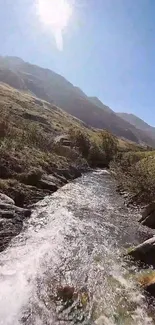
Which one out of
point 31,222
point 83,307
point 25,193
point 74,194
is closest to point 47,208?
point 25,193

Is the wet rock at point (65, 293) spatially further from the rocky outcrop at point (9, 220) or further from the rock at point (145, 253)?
the rock at point (145, 253)

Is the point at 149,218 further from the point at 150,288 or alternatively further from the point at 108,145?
the point at 108,145

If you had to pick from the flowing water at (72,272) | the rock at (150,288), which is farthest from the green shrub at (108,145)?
the rock at (150,288)

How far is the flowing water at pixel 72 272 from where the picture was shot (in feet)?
47.5

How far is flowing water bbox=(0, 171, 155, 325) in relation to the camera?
14477 millimetres

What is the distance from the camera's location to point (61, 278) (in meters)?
17.5

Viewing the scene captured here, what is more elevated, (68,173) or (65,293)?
(65,293)

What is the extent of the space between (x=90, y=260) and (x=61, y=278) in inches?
143

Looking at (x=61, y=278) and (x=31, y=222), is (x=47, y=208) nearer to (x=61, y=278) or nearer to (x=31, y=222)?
(x=31, y=222)

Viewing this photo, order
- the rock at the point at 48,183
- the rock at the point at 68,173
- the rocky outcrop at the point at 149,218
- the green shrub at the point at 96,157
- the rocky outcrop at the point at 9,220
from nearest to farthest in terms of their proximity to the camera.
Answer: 1. the rocky outcrop at the point at 9,220
2. the rocky outcrop at the point at 149,218
3. the rock at the point at 48,183
4. the rock at the point at 68,173
5. the green shrub at the point at 96,157

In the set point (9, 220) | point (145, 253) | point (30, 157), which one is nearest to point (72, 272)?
point (145, 253)

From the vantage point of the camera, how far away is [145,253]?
21.2m

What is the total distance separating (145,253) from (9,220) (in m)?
11.0

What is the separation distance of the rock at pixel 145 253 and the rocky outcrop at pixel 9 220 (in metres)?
8.99
